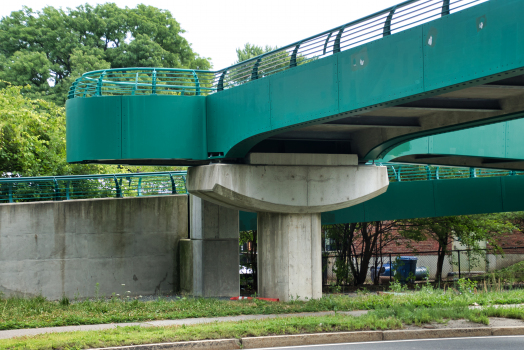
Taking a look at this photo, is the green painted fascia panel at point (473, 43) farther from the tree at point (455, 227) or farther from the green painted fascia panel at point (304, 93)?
the tree at point (455, 227)

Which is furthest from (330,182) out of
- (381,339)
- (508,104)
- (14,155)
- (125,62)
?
(125,62)

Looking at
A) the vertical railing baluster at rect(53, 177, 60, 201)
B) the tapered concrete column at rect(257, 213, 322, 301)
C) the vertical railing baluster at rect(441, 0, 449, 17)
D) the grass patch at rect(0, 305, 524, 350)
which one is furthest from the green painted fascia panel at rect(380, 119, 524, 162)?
the vertical railing baluster at rect(53, 177, 60, 201)

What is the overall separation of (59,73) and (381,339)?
34.7 m

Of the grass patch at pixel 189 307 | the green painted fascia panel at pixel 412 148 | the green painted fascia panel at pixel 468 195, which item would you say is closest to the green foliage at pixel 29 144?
the grass patch at pixel 189 307

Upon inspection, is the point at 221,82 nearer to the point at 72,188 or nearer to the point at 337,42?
the point at 337,42

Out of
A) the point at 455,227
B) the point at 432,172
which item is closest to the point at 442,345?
the point at 455,227

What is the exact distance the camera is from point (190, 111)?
51.9ft

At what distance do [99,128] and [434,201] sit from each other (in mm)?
13832

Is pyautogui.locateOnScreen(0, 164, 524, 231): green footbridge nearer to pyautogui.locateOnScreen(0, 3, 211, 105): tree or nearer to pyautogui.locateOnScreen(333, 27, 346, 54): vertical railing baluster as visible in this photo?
pyautogui.locateOnScreen(333, 27, 346, 54): vertical railing baluster

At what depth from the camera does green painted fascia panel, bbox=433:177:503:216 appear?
2288 cm

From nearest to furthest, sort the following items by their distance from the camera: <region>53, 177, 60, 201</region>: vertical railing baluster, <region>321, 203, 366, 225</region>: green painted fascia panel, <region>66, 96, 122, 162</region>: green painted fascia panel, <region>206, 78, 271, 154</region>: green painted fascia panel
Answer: <region>206, 78, 271, 154</region>: green painted fascia panel
<region>66, 96, 122, 162</region>: green painted fascia panel
<region>53, 177, 60, 201</region>: vertical railing baluster
<region>321, 203, 366, 225</region>: green painted fascia panel

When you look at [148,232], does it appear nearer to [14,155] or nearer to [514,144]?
[14,155]

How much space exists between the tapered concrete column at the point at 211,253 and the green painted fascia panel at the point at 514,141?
9842mm

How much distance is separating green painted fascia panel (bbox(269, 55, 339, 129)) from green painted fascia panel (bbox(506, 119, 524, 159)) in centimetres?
986
